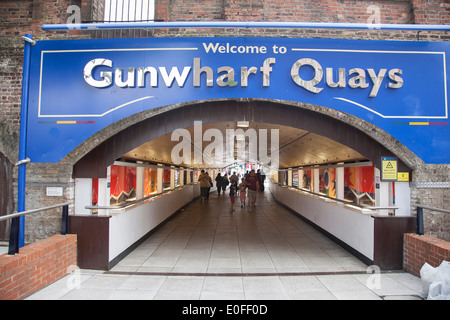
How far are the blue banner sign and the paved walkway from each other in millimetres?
2505

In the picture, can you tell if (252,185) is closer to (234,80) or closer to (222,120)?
(222,120)

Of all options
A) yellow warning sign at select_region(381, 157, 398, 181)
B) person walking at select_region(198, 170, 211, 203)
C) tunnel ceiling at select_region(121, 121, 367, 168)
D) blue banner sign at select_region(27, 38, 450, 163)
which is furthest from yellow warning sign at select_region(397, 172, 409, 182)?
person walking at select_region(198, 170, 211, 203)

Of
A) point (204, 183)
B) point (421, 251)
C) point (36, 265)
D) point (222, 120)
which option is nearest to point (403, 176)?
point (421, 251)

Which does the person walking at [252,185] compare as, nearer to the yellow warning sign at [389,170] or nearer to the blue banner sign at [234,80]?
the yellow warning sign at [389,170]

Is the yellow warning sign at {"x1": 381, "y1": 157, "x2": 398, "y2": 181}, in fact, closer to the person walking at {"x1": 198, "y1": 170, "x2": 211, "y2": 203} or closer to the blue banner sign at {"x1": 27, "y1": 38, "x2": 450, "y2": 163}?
the blue banner sign at {"x1": 27, "y1": 38, "x2": 450, "y2": 163}

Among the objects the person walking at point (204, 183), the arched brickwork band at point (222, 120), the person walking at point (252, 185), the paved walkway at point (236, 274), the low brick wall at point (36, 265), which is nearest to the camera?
the low brick wall at point (36, 265)

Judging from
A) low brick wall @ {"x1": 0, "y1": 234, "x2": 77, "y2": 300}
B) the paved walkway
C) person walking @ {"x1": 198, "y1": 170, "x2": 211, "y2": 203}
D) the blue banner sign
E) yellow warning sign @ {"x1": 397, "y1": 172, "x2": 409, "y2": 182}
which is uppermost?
the blue banner sign

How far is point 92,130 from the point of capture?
203 inches

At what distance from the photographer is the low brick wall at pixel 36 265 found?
3.50m

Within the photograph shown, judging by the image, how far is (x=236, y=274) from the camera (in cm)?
491

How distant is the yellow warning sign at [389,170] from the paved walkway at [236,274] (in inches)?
71.3

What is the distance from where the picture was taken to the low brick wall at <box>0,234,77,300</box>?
3.50 metres

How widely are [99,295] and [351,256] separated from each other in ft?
16.8

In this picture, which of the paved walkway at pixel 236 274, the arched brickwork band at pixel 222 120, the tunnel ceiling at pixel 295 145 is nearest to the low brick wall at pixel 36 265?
the paved walkway at pixel 236 274
